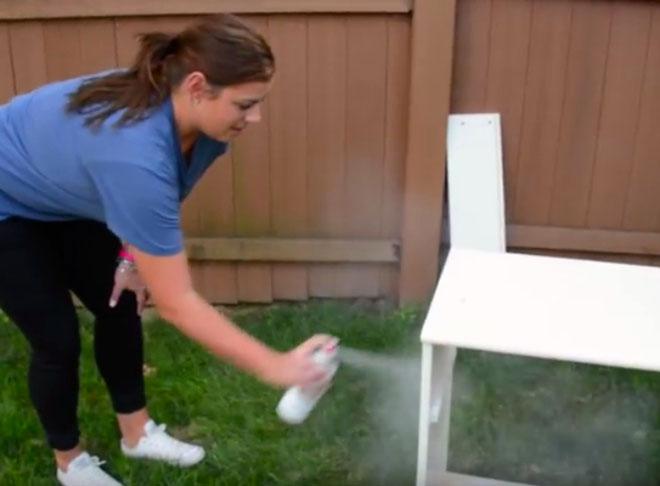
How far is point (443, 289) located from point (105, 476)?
1.20 meters

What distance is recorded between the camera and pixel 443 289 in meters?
2.50

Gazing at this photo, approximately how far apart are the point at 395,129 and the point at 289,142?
43 centimetres

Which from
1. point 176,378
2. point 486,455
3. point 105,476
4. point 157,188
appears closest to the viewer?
point 157,188

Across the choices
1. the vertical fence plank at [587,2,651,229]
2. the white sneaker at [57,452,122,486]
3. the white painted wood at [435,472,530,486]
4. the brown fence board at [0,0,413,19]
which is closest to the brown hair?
the white sneaker at [57,452,122,486]

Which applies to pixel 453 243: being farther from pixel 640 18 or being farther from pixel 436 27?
pixel 640 18

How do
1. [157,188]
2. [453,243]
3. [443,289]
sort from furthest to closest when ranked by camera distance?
1. [453,243]
2. [443,289]
3. [157,188]

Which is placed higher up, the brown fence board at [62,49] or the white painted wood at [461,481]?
the brown fence board at [62,49]

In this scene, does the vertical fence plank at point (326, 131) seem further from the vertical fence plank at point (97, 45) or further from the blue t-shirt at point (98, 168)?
the blue t-shirt at point (98, 168)

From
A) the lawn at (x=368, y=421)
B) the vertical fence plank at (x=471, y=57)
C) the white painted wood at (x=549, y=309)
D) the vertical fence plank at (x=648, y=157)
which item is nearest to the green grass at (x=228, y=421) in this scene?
the lawn at (x=368, y=421)

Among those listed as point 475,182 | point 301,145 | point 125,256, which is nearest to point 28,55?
point 301,145

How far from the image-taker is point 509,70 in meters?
3.62

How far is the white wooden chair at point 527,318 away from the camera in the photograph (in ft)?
7.16

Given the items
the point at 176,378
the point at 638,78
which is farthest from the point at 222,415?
the point at 638,78

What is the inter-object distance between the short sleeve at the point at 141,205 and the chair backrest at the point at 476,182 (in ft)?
6.32
